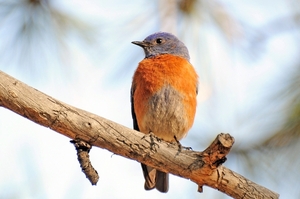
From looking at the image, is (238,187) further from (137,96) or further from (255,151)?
(137,96)

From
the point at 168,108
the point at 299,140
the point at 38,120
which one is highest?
the point at 168,108

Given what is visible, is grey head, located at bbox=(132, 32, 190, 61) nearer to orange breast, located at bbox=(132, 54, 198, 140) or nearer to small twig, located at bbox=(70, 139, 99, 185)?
orange breast, located at bbox=(132, 54, 198, 140)

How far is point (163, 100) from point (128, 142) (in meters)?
1.60

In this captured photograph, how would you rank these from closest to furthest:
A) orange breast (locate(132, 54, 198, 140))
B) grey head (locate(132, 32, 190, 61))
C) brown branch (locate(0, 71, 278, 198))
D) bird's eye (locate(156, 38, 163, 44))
→ brown branch (locate(0, 71, 278, 198)), orange breast (locate(132, 54, 198, 140)), grey head (locate(132, 32, 190, 61)), bird's eye (locate(156, 38, 163, 44))

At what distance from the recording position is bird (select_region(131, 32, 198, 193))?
561 centimetres

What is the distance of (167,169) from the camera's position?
4.18 metres

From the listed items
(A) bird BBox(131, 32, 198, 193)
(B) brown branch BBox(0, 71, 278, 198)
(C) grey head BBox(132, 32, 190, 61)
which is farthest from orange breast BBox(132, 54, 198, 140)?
(B) brown branch BBox(0, 71, 278, 198)

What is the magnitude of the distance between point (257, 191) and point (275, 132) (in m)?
1.41

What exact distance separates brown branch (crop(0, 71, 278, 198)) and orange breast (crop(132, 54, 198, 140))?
1.39 metres

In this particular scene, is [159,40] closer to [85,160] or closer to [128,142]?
[128,142]

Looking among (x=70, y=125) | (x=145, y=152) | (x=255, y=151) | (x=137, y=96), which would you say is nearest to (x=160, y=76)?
(x=137, y=96)

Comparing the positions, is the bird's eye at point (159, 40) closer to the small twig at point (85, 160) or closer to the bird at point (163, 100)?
the bird at point (163, 100)

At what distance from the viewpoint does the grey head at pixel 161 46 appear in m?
6.25

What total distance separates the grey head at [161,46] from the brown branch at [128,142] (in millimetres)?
2228
